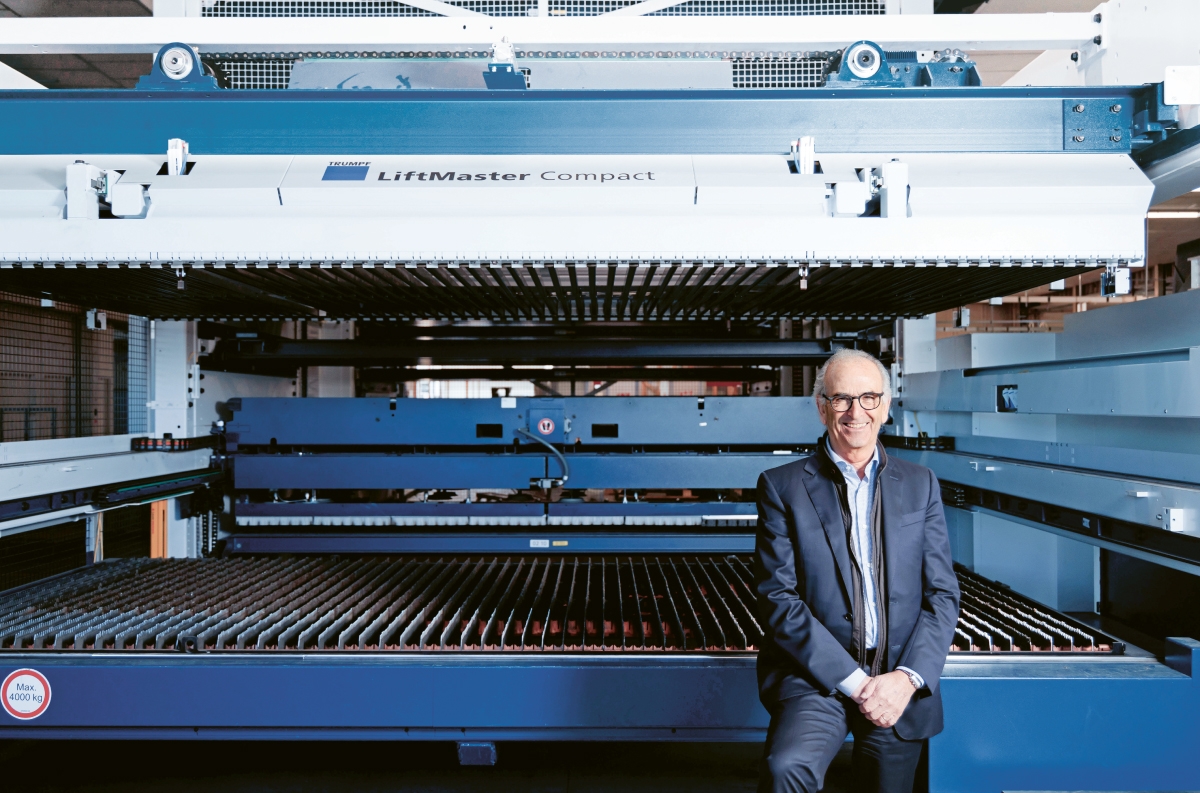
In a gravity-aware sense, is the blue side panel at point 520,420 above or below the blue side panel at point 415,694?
above

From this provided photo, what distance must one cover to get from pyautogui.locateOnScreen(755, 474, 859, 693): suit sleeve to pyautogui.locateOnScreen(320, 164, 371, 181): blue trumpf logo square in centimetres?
131

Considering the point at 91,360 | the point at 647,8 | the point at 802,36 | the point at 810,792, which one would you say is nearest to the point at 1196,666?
the point at 810,792

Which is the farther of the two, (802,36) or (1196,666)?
(802,36)

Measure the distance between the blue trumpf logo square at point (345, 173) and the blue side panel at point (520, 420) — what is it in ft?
4.46

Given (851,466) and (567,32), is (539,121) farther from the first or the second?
(851,466)

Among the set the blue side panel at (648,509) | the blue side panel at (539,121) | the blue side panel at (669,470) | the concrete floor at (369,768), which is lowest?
the concrete floor at (369,768)

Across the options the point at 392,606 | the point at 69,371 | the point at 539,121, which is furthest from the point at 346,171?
the point at 69,371

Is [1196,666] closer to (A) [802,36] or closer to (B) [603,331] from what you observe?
(A) [802,36]

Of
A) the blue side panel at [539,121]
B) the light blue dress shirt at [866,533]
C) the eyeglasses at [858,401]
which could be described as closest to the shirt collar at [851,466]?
the light blue dress shirt at [866,533]

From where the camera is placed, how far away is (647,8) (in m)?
2.00

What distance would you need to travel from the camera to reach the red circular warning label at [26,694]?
1679mm

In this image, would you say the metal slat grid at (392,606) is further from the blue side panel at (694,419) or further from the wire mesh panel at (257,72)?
the wire mesh panel at (257,72)

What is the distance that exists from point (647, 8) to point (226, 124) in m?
1.29

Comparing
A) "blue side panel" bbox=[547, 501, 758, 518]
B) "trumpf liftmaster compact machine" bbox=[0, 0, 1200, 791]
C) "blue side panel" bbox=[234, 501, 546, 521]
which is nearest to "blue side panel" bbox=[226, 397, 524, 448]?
"blue side panel" bbox=[234, 501, 546, 521]
